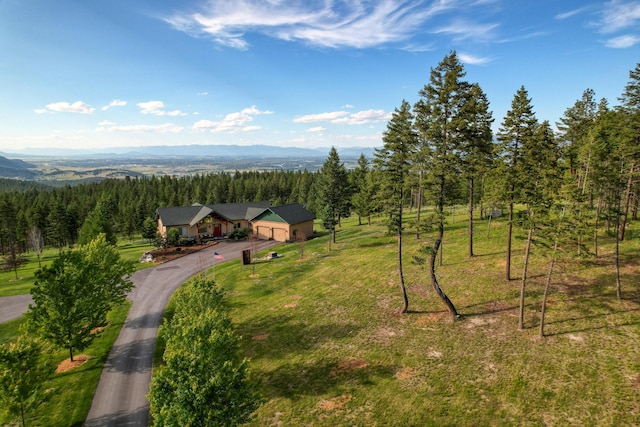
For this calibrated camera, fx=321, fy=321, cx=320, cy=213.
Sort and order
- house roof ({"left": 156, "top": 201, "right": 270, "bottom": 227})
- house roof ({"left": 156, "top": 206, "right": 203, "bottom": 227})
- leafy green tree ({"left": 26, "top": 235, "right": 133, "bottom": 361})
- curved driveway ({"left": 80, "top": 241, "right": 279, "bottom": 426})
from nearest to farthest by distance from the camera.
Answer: curved driveway ({"left": 80, "top": 241, "right": 279, "bottom": 426}), leafy green tree ({"left": 26, "top": 235, "right": 133, "bottom": 361}), house roof ({"left": 156, "top": 206, "right": 203, "bottom": 227}), house roof ({"left": 156, "top": 201, "right": 270, "bottom": 227})

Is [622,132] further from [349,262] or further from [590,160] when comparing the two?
[349,262]

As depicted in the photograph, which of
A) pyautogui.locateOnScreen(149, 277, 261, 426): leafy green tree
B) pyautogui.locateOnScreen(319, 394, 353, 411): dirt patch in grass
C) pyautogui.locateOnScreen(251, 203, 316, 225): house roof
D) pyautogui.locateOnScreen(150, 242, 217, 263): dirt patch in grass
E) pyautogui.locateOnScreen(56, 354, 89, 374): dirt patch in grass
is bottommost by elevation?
pyautogui.locateOnScreen(56, 354, 89, 374): dirt patch in grass

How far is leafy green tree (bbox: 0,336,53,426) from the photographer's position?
624 inches

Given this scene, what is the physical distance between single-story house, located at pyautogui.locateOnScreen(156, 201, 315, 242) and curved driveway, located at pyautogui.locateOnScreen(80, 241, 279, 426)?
20278mm

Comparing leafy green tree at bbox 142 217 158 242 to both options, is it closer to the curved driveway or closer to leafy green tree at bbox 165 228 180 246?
leafy green tree at bbox 165 228 180 246

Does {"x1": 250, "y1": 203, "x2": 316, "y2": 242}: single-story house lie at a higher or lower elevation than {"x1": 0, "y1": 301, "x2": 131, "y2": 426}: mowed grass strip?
higher

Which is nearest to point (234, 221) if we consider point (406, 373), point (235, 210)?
point (235, 210)

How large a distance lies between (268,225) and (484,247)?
41549 mm

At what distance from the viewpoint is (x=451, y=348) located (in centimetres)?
2159

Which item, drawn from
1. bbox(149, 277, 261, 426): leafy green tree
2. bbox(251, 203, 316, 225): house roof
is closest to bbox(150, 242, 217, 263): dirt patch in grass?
bbox(251, 203, 316, 225): house roof

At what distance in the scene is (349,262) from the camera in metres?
42.6

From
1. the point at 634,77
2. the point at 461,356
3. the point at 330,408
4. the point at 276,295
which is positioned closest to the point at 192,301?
the point at 330,408

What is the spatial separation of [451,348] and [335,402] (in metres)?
8.79

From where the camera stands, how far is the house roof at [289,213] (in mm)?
64500
